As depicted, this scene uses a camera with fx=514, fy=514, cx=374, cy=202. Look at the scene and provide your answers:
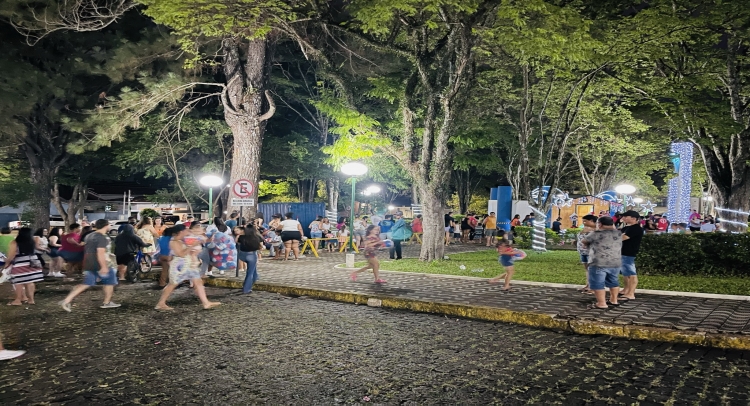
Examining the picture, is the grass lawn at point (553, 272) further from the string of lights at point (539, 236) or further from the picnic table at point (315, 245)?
the picnic table at point (315, 245)

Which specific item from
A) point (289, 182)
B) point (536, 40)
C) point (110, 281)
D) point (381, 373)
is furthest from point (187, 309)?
point (289, 182)

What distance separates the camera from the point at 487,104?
21406 millimetres

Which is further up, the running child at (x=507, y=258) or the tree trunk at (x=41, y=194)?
the tree trunk at (x=41, y=194)

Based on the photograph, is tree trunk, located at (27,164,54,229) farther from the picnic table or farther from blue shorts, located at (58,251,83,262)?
blue shorts, located at (58,251,83,262)

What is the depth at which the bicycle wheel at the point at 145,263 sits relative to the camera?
13961 millimetres

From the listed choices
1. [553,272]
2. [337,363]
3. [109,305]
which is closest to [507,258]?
[553,272]

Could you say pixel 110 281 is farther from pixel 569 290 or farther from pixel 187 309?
pixel 569 290

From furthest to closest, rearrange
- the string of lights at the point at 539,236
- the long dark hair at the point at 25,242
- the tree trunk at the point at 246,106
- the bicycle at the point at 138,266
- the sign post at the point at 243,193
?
the string of lights at the point at 539,236, the tree trunk at the point at 246,106, the sign post at the point at 243,193, the bicycle at the point at 138,266, the long dark hair at the point at 25,242

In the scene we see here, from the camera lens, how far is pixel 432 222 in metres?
15.6

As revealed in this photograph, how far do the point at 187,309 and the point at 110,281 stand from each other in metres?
1.53

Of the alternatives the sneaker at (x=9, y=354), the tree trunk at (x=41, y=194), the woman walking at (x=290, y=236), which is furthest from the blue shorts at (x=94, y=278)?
the tree trunk at (x=41, y=194)

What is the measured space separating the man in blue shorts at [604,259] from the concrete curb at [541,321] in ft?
3.81

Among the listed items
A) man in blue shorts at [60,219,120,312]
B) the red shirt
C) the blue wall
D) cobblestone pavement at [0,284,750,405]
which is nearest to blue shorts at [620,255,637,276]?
cobblestone pavement at [0,284,750,405]

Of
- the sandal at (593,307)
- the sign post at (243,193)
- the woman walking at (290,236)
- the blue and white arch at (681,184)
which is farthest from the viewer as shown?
the blue and white arch at (681,184)
